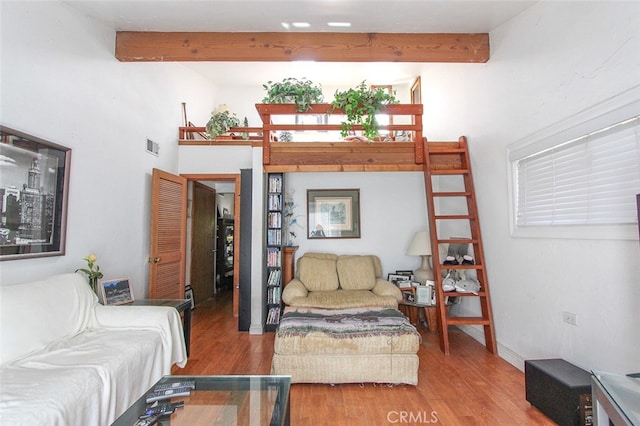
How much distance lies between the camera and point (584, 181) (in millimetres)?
1969

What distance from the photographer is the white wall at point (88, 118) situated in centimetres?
192

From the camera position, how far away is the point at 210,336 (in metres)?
3.34

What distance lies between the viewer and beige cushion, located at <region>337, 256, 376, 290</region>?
3.74m

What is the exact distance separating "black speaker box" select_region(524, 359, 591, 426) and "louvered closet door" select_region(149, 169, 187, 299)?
3.51 meters

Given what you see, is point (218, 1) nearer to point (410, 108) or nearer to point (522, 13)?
point (410, 108)

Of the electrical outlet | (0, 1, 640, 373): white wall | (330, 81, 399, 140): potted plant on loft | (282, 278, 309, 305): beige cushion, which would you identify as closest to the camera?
(0, 1, 640, 373): white wall

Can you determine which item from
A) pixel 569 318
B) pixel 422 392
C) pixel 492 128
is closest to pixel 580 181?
pixel 569 318

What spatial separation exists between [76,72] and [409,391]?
12.0ft

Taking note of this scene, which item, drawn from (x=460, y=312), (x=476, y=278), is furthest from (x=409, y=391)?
(x=460, y=312)

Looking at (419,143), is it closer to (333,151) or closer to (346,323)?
(333,151)

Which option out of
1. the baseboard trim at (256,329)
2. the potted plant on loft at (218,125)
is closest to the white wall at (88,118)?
the potted plant on loft at (218,125)

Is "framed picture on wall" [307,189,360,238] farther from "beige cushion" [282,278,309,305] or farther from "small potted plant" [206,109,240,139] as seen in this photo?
"small potted plant" [206,109,240,139]

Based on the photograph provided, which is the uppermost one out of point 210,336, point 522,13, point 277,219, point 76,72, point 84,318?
point 522,13

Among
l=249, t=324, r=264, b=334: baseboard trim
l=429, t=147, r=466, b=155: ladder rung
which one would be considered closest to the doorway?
l=249, t=324, r=264, b=334: baseboard trim
